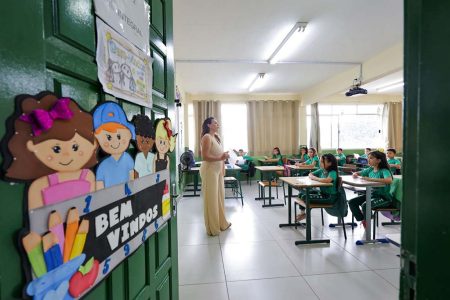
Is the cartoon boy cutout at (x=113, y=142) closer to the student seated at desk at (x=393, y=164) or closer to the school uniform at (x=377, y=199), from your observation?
the school uniform at (x=377, y=199)

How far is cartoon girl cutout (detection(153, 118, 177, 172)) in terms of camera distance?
123 centimetres

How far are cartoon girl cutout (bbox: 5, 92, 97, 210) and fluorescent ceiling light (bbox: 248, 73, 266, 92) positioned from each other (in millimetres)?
6186

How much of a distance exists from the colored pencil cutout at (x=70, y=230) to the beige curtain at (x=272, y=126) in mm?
8177

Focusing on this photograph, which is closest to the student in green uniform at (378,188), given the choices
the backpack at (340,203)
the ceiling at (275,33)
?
the backpack at (340,203)

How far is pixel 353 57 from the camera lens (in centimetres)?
525

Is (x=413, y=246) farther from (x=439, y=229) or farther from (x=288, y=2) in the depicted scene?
(x=288, y=2)

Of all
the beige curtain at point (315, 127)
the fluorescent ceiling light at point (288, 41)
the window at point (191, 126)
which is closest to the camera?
the fluorescent ceiling light at point (288, 41)

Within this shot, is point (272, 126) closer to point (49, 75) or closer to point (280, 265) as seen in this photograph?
point (280, 265)

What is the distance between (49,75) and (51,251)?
16.9 inches

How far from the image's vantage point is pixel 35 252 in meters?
0.55

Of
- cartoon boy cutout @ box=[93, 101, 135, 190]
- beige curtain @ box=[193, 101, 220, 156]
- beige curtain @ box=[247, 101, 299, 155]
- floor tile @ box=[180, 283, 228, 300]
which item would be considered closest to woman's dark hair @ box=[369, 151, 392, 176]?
floor tile @ box=[180, 283, 228, 300]

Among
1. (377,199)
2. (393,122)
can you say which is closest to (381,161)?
(377,199)

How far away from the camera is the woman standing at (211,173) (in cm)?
338

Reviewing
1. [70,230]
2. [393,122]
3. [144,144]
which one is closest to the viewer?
[70,230]
